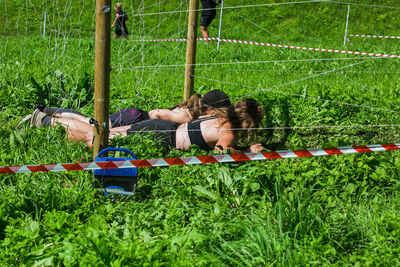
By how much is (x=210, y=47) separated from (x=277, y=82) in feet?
13.1

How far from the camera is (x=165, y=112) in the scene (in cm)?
497

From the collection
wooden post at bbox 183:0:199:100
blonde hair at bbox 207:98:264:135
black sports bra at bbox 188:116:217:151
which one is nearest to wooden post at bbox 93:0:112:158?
black sports bra at bbox 188:116:217:151

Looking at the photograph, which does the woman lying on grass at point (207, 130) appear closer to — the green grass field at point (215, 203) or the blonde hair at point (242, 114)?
the blonde hair at point (242, 114)

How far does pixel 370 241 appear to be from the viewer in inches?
98.0

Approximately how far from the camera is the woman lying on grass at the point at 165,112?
472cm

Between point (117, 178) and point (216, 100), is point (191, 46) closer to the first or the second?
point (216, 100)

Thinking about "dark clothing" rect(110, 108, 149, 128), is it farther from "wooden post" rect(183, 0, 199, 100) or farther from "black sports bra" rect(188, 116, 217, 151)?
"wooden post" rect(183, 0, 199, 100)

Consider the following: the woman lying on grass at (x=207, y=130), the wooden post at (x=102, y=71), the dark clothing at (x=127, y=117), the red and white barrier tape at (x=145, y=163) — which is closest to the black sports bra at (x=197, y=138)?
the woman lying on grass at (x=207, y=130)

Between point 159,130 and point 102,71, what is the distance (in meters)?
1.29

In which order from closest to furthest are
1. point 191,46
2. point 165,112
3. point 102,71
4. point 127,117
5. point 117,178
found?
1. point 117,178
2. point 102,71
3. point 127,117
4. point 165,112
5. point 191,46

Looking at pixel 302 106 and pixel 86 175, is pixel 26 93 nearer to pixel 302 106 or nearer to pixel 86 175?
pixel 86 175

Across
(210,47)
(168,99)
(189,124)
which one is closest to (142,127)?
(189,124)

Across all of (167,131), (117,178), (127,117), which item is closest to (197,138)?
(167,131)

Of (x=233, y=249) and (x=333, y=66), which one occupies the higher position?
(x=333, y=66)
